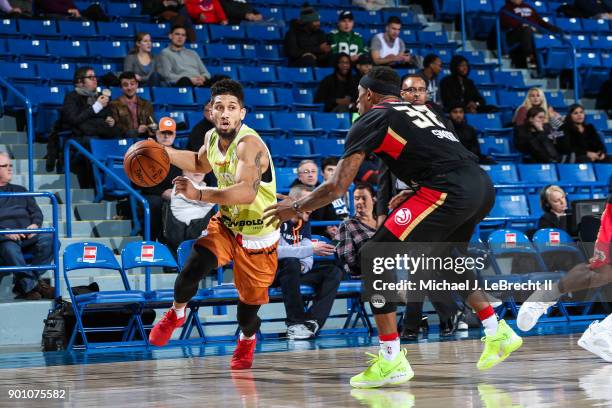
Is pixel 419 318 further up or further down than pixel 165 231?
further down

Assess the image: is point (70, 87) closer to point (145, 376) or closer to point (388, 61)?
point (388, 61)

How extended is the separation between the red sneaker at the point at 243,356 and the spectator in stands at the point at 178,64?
7.01m

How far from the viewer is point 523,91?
1638cm

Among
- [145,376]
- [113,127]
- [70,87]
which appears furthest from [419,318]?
[70,87]

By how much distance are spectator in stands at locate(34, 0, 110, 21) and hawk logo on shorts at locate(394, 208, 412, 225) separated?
9817mm

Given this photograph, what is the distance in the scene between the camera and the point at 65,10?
14672 mm

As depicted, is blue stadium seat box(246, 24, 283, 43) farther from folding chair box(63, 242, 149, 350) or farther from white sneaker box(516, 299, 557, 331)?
white sneaker box(516, 299, 557, 331)

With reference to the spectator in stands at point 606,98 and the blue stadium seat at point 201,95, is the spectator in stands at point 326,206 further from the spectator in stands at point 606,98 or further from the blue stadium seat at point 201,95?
the spectator in stands at point 606,98

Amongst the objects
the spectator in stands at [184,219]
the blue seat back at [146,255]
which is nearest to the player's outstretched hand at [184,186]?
the blue seat back at [146,255]

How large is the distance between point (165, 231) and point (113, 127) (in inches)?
76.8

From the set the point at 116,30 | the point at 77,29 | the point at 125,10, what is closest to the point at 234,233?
the point at 77,29

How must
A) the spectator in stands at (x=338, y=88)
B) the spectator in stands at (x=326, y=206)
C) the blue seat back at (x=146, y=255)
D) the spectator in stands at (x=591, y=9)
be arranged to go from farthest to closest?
the spectator in stands at (x=591, y=9)
the spectator in stands at (x=338, y=88)
the spectator in stands at (x=326, y=206)
the blue seat back at (x=146, y=255)

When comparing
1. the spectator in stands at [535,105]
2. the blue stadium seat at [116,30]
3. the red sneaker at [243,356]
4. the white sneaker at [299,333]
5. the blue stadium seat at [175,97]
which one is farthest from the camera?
the blue stadium seat at [116,30]

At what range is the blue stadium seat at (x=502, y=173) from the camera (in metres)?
13.1
